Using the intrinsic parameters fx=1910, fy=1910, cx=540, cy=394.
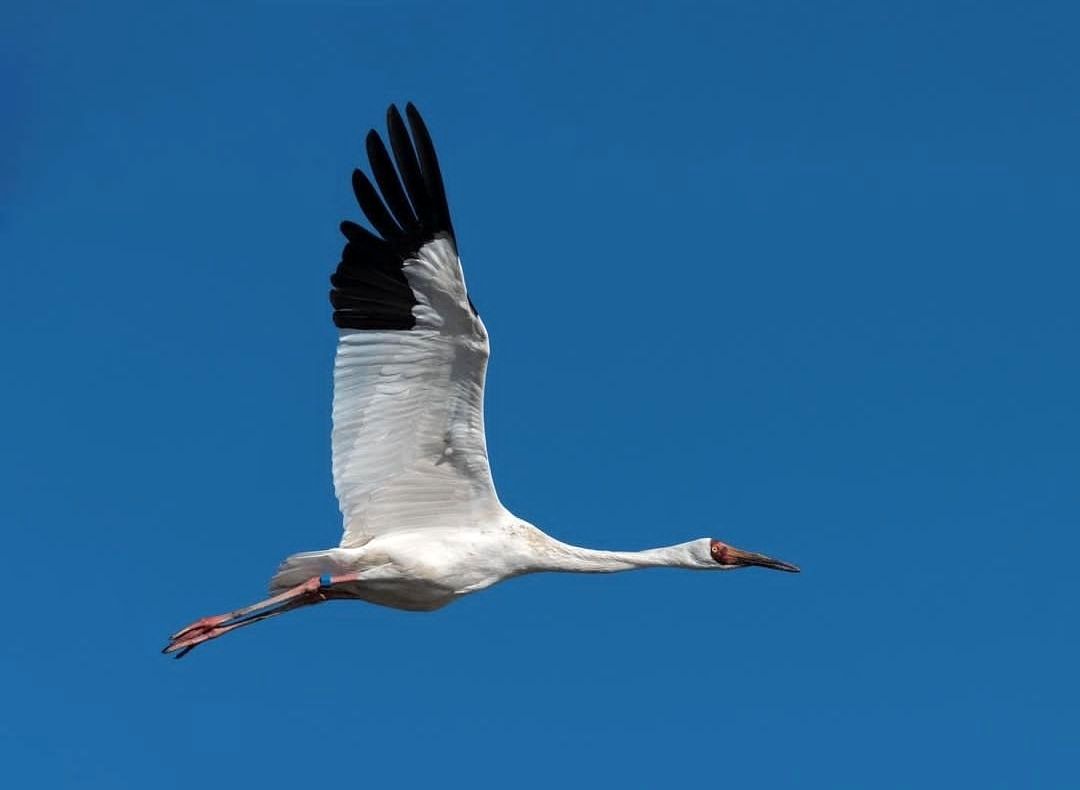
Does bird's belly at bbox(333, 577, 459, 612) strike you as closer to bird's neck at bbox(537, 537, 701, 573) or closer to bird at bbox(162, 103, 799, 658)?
bird at bbox(162, 103, 799, 658)

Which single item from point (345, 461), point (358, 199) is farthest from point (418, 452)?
point (358, 199)

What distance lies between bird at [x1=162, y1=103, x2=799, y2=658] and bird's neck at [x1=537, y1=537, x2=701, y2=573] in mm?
18

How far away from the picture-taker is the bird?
18.5 m

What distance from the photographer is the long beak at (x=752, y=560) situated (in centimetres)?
2059

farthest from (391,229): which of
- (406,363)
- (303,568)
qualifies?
(303,568)

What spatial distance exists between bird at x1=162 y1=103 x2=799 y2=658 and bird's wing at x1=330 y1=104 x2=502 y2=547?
1cm

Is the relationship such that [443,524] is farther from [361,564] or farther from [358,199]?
[358,199]

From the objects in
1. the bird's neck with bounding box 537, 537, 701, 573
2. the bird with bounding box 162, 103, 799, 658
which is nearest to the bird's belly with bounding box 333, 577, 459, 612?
the bird with bounding box 162, 103, 799, 658

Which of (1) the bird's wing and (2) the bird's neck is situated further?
(2) the bird's neck

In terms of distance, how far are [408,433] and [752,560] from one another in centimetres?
425

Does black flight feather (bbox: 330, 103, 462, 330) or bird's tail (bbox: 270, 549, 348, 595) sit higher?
black flight feather (bbox: 330, 103, 462, 330)

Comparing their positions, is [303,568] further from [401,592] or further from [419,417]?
[419,417]

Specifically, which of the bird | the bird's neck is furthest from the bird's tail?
the bird's neck

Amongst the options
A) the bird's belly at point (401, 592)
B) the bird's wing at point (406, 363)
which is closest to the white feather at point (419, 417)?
the bird's wing at point (406, 363)
